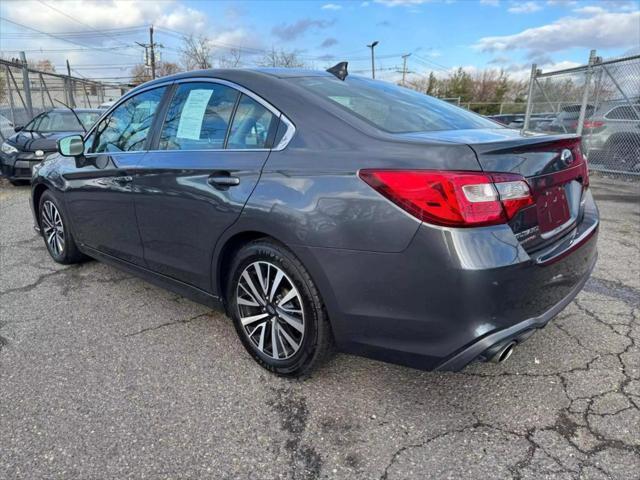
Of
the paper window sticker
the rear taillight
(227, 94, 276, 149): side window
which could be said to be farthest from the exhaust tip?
the paper window sticker

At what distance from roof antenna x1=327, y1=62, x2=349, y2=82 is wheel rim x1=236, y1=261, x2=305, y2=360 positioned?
4.46 feet

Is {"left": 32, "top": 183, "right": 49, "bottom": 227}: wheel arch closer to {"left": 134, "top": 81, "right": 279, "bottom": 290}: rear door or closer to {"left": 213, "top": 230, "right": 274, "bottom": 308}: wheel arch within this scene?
{"left": 134, "top": 81, "right": 279, "bottom": 290}: rear door

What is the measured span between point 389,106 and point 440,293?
1244 millimetres

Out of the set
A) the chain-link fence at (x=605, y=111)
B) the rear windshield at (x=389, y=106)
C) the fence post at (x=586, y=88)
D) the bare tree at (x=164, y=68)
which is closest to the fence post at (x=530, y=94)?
the chain-link fence at (x=605, y=111)

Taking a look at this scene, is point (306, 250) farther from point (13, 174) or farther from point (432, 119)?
point (13, 174)

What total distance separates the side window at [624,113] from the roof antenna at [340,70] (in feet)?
27.3

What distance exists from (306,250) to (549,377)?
1.54 metres

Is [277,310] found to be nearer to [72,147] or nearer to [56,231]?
[72,147]

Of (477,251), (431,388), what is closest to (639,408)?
(431,388)

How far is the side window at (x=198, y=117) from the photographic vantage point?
2.66m

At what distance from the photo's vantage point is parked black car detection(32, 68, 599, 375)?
1.85 m

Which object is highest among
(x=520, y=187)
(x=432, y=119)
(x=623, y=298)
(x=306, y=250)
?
(x=432, y=119)

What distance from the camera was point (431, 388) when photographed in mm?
2465

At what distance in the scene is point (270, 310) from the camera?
2480mm
